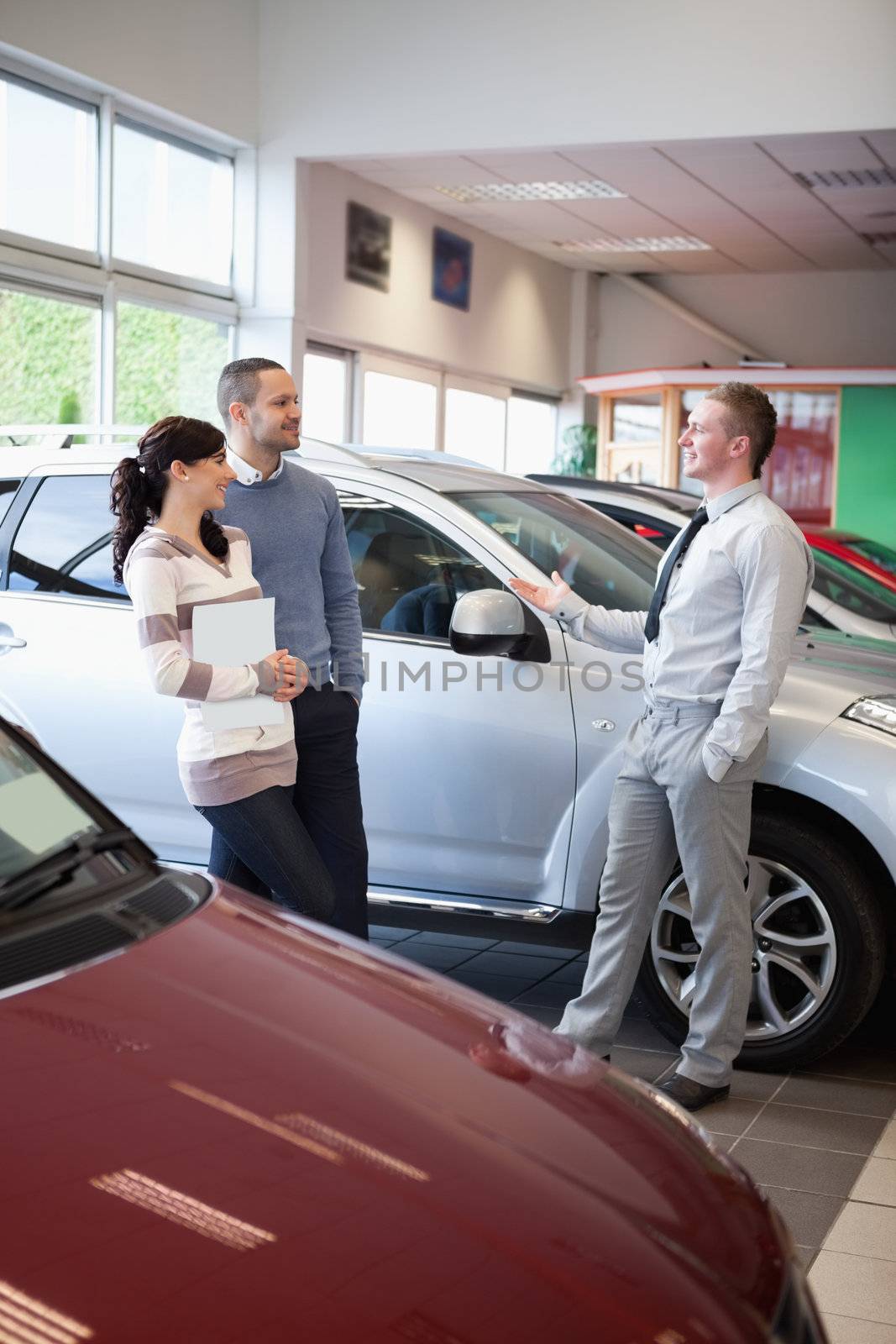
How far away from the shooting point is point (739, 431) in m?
3.43

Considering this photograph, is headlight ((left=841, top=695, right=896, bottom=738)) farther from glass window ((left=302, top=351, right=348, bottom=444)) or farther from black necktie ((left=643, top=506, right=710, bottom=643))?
glass window ((left=302, top=351, right=348, bottom=444))

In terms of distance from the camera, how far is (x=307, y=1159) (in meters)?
1.43

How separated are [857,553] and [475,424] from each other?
835 cm

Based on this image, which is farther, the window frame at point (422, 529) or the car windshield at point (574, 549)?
the car windshield at point (574, 549)

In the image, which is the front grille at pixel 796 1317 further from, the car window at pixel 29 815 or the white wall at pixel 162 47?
the white wall at pixel 162 47

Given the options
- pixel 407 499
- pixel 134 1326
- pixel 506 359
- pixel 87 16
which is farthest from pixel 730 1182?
pixel 506 359

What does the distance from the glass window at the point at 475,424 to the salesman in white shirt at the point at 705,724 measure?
452 inches

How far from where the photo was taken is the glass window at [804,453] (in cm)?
1428

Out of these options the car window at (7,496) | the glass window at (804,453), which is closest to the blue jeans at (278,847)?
the car window at (7,496)

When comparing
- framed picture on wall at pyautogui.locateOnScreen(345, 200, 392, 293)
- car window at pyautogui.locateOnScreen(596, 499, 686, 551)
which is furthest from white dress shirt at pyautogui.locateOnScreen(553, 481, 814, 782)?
framed picture on wall at pyautogui.locateOnScreen(345, 200, 392, 293)

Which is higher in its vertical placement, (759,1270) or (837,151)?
(837,151)

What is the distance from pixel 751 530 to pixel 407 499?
3.58 ft

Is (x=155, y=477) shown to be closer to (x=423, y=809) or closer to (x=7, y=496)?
(x=423, y=809)

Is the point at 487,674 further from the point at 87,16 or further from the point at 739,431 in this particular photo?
the point at 87,16
